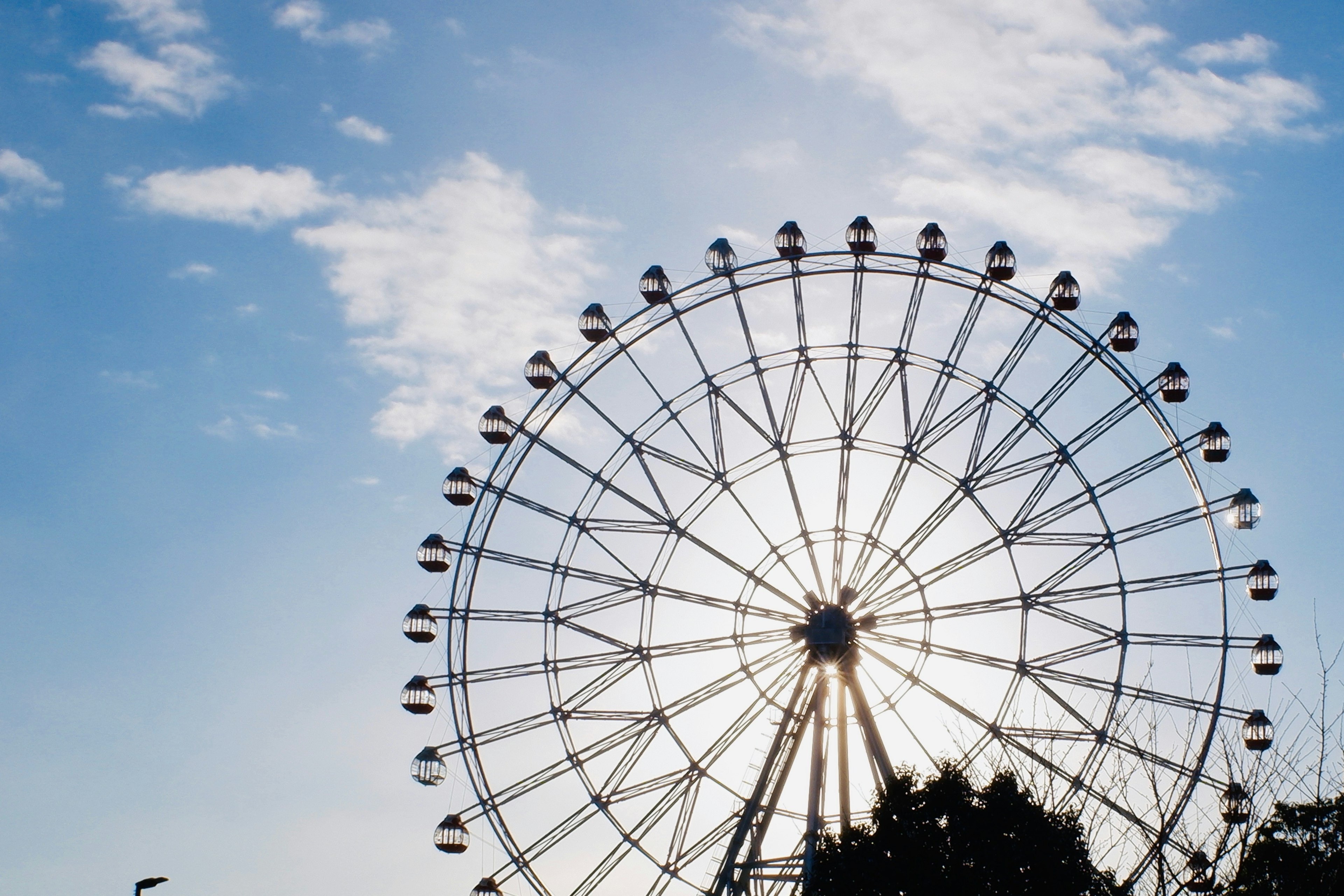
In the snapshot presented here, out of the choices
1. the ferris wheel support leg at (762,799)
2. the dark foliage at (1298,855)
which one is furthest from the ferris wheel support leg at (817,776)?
the dark foliage at (1298,855)

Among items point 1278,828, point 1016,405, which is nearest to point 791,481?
point 1016,405

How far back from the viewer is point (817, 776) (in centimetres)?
2456

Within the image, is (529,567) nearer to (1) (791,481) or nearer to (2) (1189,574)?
(1) (791,481)

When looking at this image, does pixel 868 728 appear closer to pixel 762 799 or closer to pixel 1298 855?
pixel 762 799

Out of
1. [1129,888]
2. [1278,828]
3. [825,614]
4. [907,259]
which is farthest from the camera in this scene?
[1278,828]

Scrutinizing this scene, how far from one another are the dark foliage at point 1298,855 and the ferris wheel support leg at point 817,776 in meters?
6.87

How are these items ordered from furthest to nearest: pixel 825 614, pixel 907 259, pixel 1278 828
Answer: pixel 1278 828
pixel 907 259
pixel 825 614

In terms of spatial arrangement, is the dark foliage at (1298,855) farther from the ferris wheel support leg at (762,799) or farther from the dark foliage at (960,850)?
the ferris wheel support leg at (762,799)

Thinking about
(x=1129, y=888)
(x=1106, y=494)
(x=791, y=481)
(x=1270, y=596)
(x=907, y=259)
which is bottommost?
(x=1129, y=888)

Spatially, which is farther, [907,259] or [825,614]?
[907,259]

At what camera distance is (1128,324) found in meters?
28.0

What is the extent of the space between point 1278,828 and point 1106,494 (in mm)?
11080

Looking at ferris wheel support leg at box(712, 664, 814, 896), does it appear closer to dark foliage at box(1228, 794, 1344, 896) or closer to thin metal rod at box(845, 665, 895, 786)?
thin metal rod at box(845, 665, 895, 786)

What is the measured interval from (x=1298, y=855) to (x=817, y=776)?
11893mm
